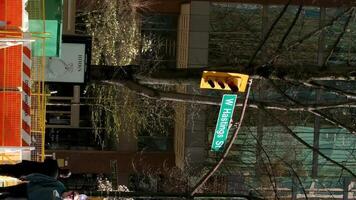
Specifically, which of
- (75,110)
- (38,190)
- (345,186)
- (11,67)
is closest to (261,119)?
(345,186)

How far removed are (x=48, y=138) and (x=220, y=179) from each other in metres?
6.75

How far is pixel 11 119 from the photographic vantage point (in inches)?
462

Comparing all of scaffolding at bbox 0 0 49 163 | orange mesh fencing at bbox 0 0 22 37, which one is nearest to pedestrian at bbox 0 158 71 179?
scaffolding at bbox 0 0 49 163

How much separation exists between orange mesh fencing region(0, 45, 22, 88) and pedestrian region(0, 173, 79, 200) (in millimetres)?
2422

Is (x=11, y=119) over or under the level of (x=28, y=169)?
over

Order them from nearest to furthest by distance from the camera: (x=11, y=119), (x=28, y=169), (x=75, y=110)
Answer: (x=28, y=169) → (x=11, y=119) → (x=75, y=110)

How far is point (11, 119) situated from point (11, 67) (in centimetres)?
102

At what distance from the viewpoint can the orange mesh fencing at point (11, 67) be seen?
38.4 ft

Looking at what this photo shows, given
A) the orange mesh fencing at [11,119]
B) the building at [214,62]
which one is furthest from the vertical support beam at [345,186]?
the orange mesh fencing at [11,119]

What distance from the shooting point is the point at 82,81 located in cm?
1301

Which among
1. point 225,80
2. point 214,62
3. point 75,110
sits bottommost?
point 75,110

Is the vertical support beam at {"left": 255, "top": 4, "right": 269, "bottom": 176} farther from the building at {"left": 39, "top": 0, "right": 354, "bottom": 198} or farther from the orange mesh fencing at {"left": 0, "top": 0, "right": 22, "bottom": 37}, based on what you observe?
the orange mesh fencing at {"left": 0, "top": 0, "right": 22, "bottom": 37}

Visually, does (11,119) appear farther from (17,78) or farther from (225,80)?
(225,80)

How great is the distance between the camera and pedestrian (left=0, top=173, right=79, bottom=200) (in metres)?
9.86
